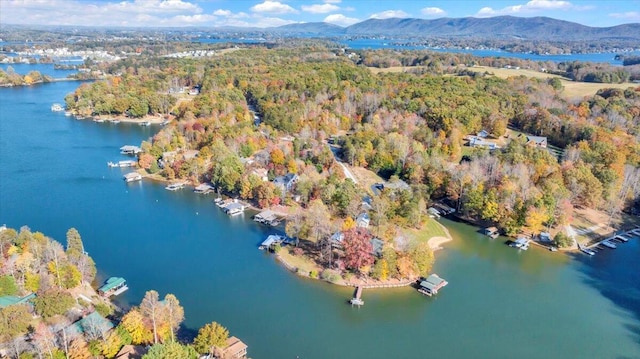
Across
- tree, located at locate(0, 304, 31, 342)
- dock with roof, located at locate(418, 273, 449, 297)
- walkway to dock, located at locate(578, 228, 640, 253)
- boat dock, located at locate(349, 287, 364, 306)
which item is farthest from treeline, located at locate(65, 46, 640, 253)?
tree, located at locate(0, 304, 31, 342)

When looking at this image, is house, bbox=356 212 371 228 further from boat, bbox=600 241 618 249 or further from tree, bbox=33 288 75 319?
tree, bbox=33 288 75 319

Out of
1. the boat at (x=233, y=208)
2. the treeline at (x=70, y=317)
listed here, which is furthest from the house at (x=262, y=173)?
the treeline at (x=70, y=317)

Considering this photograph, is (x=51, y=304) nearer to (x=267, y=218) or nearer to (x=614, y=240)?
(x=267, y=218)

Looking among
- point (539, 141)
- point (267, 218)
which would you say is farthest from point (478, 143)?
point (267, 218)

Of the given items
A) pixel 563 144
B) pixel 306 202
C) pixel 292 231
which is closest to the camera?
pixel 292 231

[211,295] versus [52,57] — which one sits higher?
[52,57]

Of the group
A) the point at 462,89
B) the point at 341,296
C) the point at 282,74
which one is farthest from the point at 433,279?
the point at 282,74

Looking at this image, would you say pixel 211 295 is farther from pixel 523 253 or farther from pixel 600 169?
pixel 600 169
